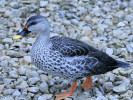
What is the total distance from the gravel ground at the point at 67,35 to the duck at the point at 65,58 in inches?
13.7

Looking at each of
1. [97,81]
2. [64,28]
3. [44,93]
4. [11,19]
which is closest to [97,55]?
[97,81]

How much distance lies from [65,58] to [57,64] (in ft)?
0.43

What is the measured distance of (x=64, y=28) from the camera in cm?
520

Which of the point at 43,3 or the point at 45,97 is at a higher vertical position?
the point at 43,3

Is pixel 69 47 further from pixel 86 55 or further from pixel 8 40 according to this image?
pixel 8 40

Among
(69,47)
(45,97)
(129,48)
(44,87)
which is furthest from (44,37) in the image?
(129,48)

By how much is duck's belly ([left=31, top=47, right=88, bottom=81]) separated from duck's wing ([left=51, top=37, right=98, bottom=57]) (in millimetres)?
82

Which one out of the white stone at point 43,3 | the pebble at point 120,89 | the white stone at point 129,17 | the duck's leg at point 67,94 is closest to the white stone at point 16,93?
the duck's leg at point 67,94

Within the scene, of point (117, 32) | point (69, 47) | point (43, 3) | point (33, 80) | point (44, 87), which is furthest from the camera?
point (43, 3)

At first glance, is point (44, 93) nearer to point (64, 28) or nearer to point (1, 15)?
point (64, 28)

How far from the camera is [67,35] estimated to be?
5039 millimetres

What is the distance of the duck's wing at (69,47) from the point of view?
3570 mm

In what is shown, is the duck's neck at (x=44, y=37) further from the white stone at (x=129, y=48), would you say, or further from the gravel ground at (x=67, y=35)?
the white stone at (x=129, y=48)

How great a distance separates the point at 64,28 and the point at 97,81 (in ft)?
4.90
